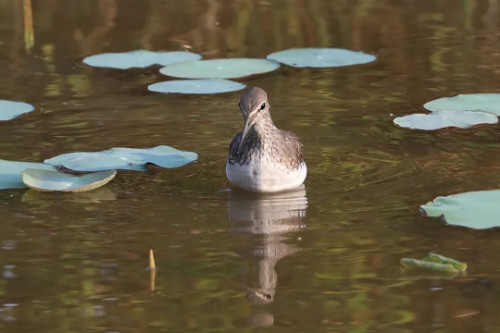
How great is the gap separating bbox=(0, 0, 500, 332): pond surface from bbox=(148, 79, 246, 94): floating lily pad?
9cm

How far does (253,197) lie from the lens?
8.60m

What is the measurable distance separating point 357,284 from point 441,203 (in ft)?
4.43

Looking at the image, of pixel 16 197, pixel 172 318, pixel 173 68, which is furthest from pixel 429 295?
pixel 173 68

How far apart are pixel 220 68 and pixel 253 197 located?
11.1ft

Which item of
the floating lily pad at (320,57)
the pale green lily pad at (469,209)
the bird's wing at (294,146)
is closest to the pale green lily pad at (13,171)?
the bird's wing at (294,146)

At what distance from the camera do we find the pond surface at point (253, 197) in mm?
6383

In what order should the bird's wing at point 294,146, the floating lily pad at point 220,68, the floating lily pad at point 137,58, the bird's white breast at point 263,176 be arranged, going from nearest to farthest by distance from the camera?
1. the bird's white breast at point 263,176
2. the bird's wing at point 294,146
3. the floating lily pad at point 220,68
4. the floating lily pad at point 137,58

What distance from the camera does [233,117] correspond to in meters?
10.5

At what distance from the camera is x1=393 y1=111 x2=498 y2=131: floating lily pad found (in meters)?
9.79

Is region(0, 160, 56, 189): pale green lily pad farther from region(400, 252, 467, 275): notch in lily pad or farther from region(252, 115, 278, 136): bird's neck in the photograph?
region(400, 252, 467, 275): notch in lily pad

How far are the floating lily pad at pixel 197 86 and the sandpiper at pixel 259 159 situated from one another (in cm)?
242

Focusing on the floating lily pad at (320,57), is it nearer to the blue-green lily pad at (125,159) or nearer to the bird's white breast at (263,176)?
the blue-green lily pad at (125,159)

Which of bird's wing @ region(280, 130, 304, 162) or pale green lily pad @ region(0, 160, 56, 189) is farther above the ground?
bird's wing @ region(280, 130, 304, 162)

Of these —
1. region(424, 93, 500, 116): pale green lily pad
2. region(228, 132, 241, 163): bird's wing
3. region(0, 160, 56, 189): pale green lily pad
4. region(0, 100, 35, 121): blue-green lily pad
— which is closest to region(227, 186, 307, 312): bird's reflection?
region(228, 132, 241, 163): bird's wing
